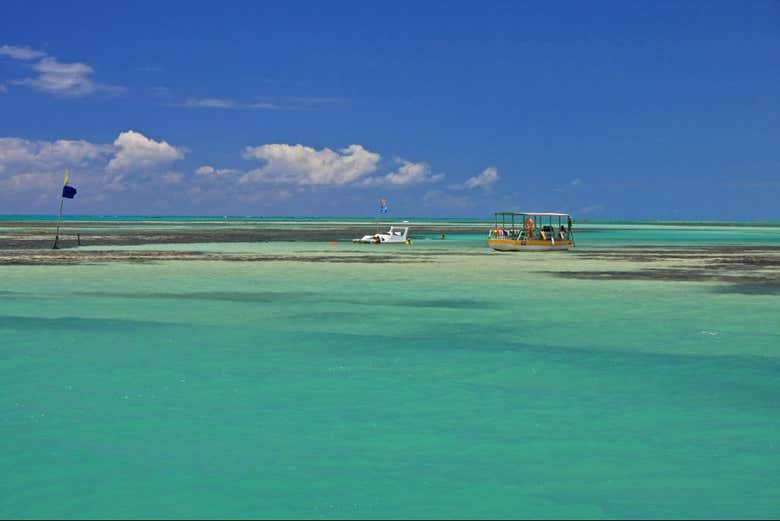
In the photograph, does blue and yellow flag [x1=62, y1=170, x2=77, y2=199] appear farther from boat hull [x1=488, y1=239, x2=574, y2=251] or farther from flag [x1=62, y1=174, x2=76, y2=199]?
boat hull [x1=488, y1=239, x2=574, y2=251]

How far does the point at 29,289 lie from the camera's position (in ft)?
98.8

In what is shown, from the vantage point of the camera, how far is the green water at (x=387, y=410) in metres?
9.27

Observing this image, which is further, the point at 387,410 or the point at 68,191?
the point at 68,191

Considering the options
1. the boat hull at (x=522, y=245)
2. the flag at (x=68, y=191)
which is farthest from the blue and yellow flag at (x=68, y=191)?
the boat hull at (x=522, y=245)

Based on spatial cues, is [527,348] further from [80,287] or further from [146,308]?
[80,287]

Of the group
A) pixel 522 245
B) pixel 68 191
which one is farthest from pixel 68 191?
pixel 522 245

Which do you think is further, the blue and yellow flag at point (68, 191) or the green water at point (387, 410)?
the blue and yellow flag at point (68, 191)

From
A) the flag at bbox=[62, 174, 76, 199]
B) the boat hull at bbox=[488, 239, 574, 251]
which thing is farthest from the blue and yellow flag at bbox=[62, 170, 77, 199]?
the boat hull at bbox=[488, 239, 574, 251]

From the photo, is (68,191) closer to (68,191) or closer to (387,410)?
(68,191)

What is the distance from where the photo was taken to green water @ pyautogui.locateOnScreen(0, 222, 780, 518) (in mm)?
9266

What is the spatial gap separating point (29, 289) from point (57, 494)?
74.4ft

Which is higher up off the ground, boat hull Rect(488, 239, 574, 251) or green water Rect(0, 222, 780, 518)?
boat hull Rect(488, 239, 574, 251)

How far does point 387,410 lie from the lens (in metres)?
12.8

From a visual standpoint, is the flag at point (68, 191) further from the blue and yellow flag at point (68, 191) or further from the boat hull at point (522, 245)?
the boat hull at point (522, 245)
